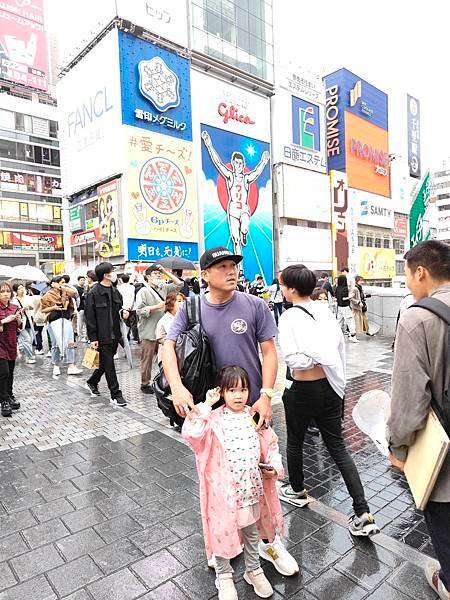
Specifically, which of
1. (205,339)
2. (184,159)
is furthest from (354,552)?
(184,159)

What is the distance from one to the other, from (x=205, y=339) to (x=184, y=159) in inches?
883

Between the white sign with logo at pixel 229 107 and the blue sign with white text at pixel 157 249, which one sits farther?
the white sign with logo at pixel 229 107

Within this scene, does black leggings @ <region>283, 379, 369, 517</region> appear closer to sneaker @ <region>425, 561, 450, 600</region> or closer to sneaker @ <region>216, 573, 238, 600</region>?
sneaker @ <region>425, 561, 450, 600</region>

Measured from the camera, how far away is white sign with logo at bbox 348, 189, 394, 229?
1497 inches

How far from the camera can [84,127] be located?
22828mm

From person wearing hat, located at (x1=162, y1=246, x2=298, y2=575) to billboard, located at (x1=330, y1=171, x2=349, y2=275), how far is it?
33362 mm

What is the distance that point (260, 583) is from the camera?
2.23 m

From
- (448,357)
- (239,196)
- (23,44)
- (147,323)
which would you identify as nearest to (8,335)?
(147,323)

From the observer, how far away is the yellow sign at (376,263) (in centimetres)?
3884

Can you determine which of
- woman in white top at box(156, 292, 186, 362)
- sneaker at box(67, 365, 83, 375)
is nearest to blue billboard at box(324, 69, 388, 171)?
sneaker at box(67, 365, 83, 375)

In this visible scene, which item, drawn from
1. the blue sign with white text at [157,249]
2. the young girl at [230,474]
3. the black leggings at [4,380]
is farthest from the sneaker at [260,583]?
the blue sign with white text at [157,249]

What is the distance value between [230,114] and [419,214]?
3340cm

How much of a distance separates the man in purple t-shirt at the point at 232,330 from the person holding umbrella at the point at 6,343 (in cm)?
413

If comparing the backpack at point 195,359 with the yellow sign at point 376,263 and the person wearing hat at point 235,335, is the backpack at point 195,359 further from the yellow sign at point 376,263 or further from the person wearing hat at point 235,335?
the yellow sign at point 376,263
